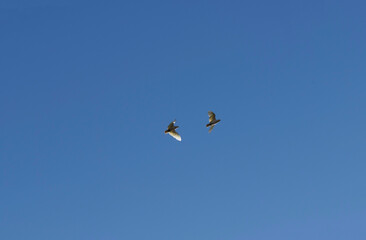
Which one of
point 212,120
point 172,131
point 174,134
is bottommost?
point 174,134

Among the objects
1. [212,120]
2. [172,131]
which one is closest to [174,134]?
[172,131]

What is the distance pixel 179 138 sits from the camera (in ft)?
500

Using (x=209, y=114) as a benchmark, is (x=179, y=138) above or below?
below

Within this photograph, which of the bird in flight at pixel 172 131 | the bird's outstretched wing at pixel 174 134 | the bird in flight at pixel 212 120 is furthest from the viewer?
the bird in flight at pixel 212 120

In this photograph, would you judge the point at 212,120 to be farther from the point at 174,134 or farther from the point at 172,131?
the point at 172,131

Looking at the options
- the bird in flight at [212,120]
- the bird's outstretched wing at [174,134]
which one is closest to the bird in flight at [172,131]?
the bird's outstretched wing at [174,134]

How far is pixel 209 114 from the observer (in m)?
157

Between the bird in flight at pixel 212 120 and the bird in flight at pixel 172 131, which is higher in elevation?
the bird in flight at pixel 212 120

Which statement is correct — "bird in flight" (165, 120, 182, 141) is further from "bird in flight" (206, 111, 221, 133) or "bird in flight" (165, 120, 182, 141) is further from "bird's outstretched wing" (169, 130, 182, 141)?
"bird in flight" (206, 111, 221, 133)

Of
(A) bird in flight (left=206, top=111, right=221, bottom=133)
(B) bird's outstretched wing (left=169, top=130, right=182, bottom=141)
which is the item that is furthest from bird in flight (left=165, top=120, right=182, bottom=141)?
(A) bird in flight (left=206, top=111, right=221, bottom=133)

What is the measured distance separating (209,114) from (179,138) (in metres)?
14.4

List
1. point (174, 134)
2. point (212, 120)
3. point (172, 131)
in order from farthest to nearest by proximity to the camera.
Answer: point (212, 120) < point (172, 131) < point (174, 134)

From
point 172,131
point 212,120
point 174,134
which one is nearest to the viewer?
point 174,134

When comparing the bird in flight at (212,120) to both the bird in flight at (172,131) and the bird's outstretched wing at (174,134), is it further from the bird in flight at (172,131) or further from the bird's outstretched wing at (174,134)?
the bird in flight at (172,131)
